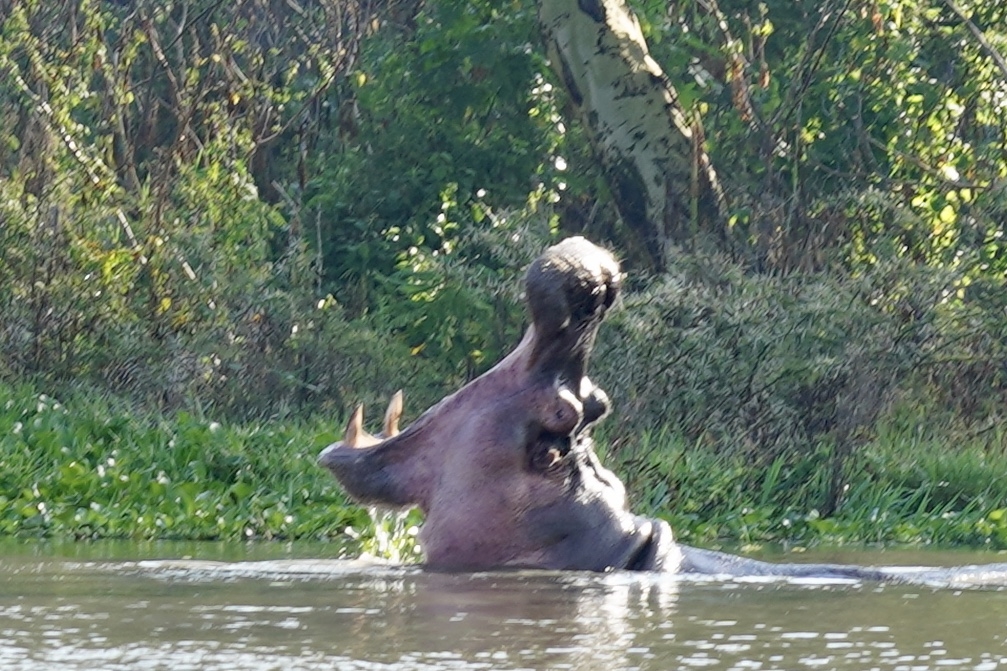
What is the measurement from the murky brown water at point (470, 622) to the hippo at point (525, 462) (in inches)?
3.9

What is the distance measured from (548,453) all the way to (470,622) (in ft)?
2.84

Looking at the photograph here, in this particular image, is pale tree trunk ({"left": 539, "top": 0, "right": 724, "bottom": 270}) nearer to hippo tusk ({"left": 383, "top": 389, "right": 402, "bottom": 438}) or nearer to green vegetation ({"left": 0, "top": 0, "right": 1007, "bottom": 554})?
green vegetation ({"left": 0, "top": 0, "right": 1007, "bottom": 554})

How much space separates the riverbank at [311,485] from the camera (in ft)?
30.8

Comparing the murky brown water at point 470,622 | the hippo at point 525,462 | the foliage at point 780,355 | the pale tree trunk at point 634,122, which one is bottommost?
the murky brown water at point 470,622

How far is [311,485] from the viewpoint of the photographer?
10.2m

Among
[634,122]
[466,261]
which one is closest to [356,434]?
[466,261]

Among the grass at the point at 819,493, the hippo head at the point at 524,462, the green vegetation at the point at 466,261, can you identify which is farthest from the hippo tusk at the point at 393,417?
the grass at the point at 819,493

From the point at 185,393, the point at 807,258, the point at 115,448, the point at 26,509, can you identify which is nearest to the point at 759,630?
the point at 26,509

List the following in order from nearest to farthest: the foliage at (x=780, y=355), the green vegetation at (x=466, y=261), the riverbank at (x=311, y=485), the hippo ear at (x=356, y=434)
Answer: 1. the hippo ear at (x=356, y=434)
2. the riverbank at (x=311, y=485)
3. the green vegetation at (x=466, y=261)
4. the foliage at (x=780, y=355)

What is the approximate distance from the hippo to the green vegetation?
1.92 meters

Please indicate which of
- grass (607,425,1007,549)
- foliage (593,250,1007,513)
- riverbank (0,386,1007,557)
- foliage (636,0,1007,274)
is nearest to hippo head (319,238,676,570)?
riverbank (0,386,1007,557)

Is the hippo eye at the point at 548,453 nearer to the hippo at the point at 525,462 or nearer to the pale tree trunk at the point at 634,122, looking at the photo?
the hippo at the point at 525,462

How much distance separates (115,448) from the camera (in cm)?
1084

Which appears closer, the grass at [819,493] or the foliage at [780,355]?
the grass at [819,493]
